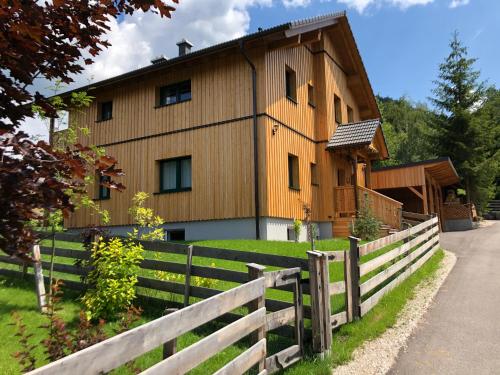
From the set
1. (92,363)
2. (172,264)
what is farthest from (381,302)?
(92,363)

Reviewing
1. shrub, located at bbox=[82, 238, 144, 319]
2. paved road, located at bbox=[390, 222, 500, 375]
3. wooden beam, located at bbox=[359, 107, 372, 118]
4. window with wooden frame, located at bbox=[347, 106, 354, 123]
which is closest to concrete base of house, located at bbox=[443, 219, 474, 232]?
wooden beam, located at bbox=[359, 107, 372, 118]

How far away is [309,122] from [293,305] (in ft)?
43.7

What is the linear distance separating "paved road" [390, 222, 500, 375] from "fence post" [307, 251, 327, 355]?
0.90 meters

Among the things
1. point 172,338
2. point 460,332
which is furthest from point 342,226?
point 172,338

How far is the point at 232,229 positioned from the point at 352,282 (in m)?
7.91

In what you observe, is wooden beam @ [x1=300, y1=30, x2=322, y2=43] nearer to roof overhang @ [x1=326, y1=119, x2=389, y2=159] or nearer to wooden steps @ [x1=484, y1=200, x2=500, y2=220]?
roof overhang @ [x1=326, y1=119, x2=389, y2=159]

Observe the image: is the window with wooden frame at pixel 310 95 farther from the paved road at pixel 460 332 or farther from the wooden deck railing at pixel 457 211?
the wooden deck railing at pixel 457 211

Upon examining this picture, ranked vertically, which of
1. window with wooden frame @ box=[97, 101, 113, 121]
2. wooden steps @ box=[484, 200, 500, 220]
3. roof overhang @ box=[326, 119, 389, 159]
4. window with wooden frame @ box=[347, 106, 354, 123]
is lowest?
wooden steps @ box=[484, 200, 500, 220]

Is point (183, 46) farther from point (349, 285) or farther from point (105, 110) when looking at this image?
point (349, 285)

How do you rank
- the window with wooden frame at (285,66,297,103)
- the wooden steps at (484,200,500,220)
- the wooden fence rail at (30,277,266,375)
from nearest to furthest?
the wooden fence rail at (30,277,266,375) → the window with wooden frame at (285,66,297,103) → the wooden steps at (484,200,500,220)

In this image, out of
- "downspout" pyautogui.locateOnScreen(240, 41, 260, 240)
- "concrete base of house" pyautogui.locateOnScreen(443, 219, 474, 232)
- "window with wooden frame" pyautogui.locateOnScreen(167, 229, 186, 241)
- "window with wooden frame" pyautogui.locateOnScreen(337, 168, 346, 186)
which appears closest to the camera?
"downspout" pyautogui.locateOnScreen(240, 41, 260, 240)

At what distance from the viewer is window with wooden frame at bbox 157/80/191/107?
16.5 m

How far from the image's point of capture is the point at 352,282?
6699 millimetres

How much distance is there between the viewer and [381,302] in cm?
801
